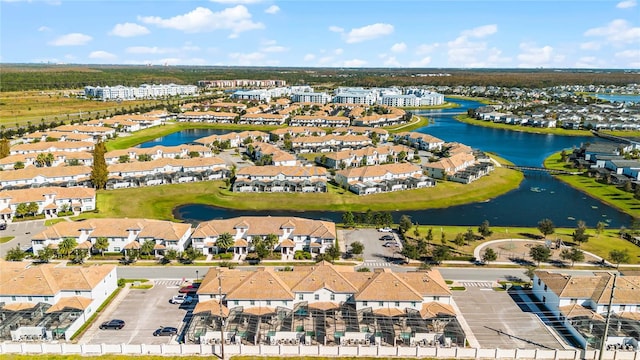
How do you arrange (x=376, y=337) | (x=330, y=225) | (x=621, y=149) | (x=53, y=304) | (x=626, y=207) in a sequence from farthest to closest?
(x=621, y=149), (x=626, y=207), (x=330, y=225), (x=53, y=304), (x=376, y=337)

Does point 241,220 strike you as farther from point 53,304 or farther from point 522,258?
point 522,258

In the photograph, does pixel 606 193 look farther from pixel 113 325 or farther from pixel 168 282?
pixel 113 325

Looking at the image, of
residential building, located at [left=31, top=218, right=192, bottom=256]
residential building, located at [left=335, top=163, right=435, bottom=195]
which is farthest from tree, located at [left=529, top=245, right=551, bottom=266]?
residential building, located at [left=31, top=218, right=192, bottom=256]

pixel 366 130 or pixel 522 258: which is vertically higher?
pixel 366 130

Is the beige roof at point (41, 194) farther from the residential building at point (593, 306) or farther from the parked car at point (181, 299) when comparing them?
the residential building at point (593, 306)

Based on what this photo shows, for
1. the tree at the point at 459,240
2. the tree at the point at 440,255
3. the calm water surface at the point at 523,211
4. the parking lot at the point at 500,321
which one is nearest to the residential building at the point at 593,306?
the parking lot at the point at 500,321

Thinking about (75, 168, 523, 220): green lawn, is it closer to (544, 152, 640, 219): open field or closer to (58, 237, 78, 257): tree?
(58, 237, 78, 257): tree

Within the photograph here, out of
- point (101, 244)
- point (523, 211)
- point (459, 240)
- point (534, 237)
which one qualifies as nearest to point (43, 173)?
point (101, 244)

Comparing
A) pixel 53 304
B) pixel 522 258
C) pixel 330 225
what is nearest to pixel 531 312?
pixel 522 258
